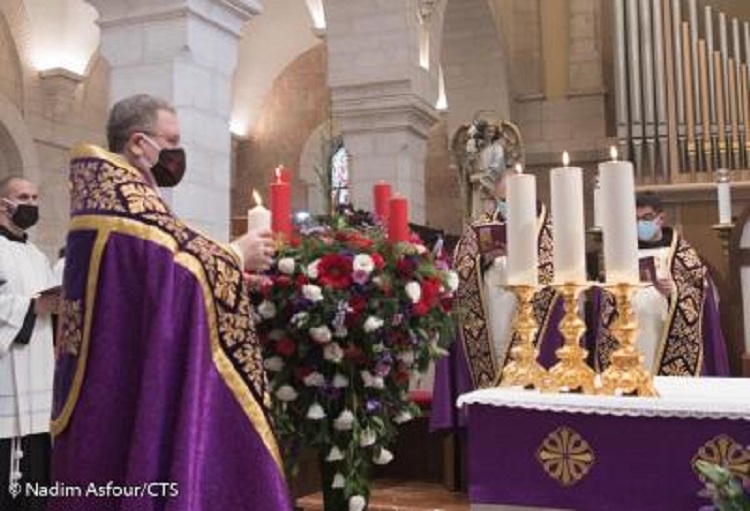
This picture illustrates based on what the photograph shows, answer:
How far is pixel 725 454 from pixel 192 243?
1.59m

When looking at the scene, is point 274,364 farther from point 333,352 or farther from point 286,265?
point 286,265

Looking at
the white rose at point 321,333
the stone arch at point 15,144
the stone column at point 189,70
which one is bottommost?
the white rose at point 321,333

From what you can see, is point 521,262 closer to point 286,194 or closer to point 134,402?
point 286,194

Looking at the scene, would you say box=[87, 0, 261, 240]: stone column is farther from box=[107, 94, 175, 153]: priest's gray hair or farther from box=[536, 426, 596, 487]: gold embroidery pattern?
box=[536, 426, 596, 487]: gold embroidery pattern

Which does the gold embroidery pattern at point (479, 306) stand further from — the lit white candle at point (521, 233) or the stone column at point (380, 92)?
the stone column at point (380, 92)

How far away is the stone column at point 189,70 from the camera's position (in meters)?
4.41

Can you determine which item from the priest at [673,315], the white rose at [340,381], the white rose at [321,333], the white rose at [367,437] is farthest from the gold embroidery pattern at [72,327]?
the priest at [673,315]

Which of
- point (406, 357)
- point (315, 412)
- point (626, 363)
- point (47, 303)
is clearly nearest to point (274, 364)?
point (315, 412)

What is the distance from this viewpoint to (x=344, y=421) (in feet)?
9.54

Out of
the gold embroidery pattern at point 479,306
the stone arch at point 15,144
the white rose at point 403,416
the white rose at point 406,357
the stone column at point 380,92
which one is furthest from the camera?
the stone arch at point 15,144

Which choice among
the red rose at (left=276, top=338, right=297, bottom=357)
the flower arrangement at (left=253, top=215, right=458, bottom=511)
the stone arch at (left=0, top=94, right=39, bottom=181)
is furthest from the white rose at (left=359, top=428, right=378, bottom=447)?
the stone arch at (left=0, top=94, right=39, bottom=181)

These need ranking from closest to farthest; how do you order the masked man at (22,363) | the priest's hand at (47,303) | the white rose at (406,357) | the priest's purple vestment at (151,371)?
1. the priest's purple vestment at (151,371)
2. the white rose at (406,357)
3. the priest's hand at (47,303)
4. the masked man at (22,363)

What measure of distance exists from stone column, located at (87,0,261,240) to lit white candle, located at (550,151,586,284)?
2.13 m

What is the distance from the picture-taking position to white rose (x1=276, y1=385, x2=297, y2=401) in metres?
2.91
